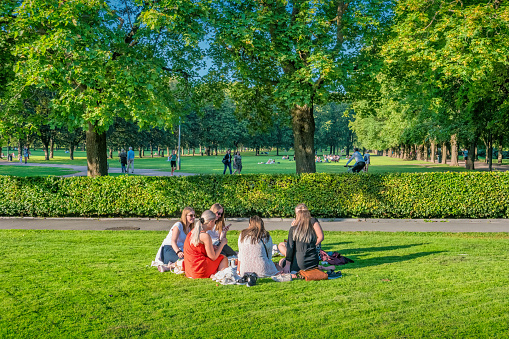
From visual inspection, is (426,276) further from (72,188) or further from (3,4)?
(3,4)

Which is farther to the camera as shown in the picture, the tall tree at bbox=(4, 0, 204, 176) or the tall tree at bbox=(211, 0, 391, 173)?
the tall tree at bbox=(211, 0, 391, 173)

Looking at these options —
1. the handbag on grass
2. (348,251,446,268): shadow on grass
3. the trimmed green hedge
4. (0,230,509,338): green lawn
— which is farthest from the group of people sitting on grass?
the trimmed green hedge

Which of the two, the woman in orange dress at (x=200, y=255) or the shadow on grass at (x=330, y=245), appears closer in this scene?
the woman in orange dress at (x=200, y=255)

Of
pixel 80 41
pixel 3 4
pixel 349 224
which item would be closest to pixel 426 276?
pixel 349 224

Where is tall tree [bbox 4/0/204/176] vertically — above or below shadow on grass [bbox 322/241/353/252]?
above

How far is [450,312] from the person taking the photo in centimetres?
576

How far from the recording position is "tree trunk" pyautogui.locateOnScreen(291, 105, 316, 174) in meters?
19.2

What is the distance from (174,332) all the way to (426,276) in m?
4.61

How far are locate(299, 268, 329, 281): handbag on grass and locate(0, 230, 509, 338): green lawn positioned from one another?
0.52 feet

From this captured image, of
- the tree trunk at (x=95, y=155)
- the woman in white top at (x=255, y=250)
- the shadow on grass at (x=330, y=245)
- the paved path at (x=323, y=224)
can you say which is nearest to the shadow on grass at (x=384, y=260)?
the shadow on grass at (x=330, y=245)

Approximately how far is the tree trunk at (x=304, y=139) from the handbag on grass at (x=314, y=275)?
11.8 metres

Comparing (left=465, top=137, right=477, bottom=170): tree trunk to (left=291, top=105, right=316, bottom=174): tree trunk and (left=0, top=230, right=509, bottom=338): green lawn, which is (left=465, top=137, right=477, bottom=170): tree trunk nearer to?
(left=291, top=105, right=316, bottom=174): tree trunk

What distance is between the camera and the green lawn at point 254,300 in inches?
206

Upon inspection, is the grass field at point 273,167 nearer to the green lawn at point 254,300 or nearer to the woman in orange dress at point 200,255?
the green lawn at point 254,300
